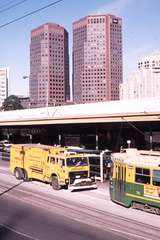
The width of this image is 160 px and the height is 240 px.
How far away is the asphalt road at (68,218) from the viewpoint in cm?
1741

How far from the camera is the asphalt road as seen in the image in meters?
17.4

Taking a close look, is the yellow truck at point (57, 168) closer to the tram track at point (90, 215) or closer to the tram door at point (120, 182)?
the tram track at point (90, 215)

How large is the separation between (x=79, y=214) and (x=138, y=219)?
9.95ft

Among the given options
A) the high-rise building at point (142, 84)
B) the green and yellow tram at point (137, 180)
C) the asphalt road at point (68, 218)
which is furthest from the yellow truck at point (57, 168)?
the high-rise building at point (142, 84)

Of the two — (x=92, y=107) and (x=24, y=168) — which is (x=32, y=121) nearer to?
(x=92, y=107)

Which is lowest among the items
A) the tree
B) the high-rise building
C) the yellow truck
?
the yellow truck

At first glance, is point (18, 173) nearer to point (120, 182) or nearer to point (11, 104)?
point (120, 182)

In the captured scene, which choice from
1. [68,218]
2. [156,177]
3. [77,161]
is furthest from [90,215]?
[77,161]

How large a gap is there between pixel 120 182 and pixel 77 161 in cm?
651

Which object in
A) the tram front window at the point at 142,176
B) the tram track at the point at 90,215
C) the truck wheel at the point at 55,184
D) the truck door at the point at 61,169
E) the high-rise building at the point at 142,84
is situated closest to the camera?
the tram track at the point at 90,215

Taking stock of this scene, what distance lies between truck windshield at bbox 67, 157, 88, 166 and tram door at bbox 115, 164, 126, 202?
550 centimetres

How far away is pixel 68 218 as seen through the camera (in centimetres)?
2053

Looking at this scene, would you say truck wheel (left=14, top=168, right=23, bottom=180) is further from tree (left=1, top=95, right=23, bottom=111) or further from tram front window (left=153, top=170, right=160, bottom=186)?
tree (left=1, top=95, right=23, bottom=111)

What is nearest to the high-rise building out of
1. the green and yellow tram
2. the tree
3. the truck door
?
the tree
